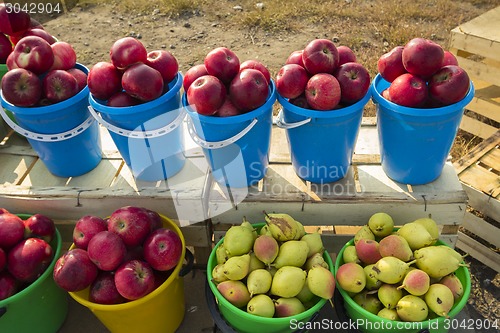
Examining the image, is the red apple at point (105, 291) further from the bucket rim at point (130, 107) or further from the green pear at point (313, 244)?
the green pear at point (313, 244)

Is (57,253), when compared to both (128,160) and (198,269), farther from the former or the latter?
(198,269)

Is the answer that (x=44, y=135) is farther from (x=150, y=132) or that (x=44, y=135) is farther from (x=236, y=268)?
(x=236, y=268)

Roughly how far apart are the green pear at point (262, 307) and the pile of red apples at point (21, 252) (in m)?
0.94

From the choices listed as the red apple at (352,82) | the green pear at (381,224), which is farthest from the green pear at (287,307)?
the red apple at (352,82)

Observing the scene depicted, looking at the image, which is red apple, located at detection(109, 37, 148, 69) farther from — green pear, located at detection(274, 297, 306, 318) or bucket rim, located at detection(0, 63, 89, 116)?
green pear, located at detection(274, 297, 306, 318)

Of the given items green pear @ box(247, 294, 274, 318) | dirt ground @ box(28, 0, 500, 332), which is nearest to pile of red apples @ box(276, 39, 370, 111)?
green pear @ box(247, 294, 274, 318)

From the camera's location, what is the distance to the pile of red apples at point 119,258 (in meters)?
1.82

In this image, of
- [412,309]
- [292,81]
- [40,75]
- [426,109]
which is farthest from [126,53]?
[412,309]

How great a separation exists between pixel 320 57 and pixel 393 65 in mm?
331

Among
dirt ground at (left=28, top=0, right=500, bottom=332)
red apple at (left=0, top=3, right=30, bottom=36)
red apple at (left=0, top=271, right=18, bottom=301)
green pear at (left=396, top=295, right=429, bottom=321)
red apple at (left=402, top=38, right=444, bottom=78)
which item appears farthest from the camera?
dirt ground at (left=28, top=0, right=500, bottom=332)

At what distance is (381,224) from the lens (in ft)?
6.43

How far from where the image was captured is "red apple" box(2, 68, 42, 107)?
6.29ft

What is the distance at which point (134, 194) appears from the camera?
2158 millimetres

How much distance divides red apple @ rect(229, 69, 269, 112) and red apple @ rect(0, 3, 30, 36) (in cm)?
120
